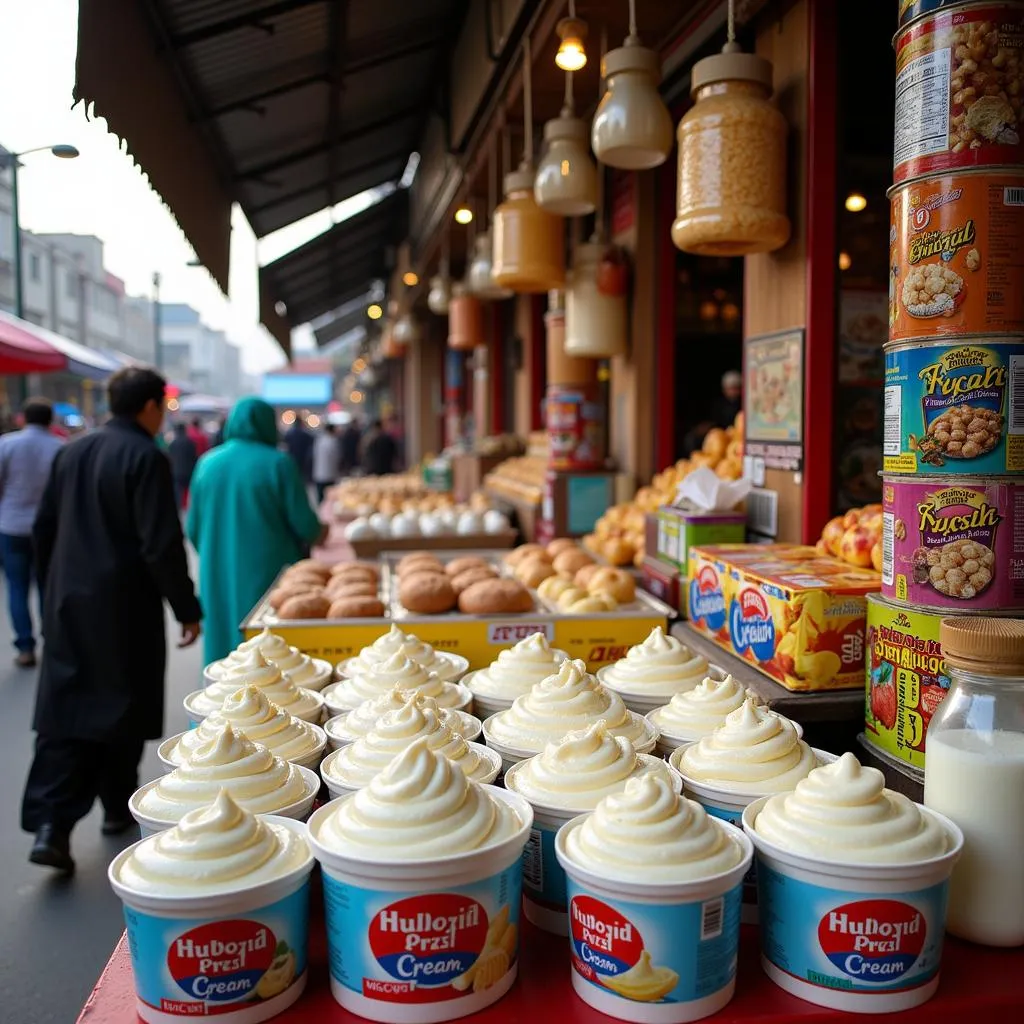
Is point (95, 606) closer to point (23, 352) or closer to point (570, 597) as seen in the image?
point (570, 597)

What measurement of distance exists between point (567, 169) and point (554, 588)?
1629 millimetres

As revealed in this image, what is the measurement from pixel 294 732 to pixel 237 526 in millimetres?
2628

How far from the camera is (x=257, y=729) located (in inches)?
66.4

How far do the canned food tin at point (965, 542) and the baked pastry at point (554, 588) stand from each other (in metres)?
1.55

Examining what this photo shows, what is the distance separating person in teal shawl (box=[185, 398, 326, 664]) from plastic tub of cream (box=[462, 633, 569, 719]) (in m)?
2.32

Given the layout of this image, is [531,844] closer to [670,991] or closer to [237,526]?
[670,991]

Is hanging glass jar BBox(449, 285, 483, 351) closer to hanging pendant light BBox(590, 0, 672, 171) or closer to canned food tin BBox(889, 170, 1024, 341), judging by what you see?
hanging pendant light BBox(590, 0, 672, 171)

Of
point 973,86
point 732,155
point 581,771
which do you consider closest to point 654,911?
point 581,771

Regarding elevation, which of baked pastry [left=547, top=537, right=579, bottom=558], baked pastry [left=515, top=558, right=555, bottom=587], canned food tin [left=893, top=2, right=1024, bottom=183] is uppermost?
canned food tin [left=893, top=2, right=1024, bottom=183]

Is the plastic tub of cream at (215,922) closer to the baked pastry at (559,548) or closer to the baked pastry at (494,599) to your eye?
the baked pastry at (494,599)

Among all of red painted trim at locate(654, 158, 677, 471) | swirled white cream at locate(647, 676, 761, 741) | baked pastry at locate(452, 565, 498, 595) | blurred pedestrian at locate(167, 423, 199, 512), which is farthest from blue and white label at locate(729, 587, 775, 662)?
blurred pedestrian at locate(167, 423, 199, 512)

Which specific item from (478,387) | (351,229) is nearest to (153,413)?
(478,387)

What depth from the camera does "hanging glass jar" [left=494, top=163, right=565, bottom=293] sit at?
416 cm

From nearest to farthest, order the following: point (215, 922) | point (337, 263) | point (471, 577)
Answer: point (215, 922), point (471, 577), point (337, 263)
